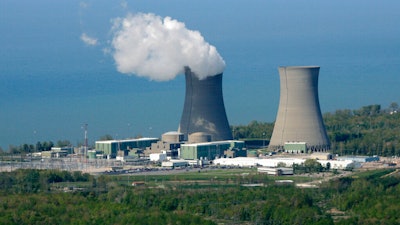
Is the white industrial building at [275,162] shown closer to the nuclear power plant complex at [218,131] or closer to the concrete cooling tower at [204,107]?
the nuclear power plant complex at [218,131]

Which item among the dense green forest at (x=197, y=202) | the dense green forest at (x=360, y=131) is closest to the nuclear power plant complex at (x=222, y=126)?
the dense green forest at (x=360, y=131)

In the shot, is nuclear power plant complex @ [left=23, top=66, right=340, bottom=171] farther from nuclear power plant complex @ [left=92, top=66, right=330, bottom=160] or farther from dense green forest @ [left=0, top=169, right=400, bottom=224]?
dense green forest @ [left=0, top=169, right=400, bottom=224]

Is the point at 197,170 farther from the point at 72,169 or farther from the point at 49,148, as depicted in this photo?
the point at 49,148

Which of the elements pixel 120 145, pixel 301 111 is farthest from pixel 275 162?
pixel 120 145

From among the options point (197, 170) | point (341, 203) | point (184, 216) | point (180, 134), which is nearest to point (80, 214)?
point (184, 216)

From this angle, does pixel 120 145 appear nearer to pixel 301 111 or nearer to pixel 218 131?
pixel 218 131

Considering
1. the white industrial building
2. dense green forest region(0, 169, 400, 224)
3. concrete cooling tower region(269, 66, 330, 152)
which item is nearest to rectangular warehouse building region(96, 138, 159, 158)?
the white industrial building
